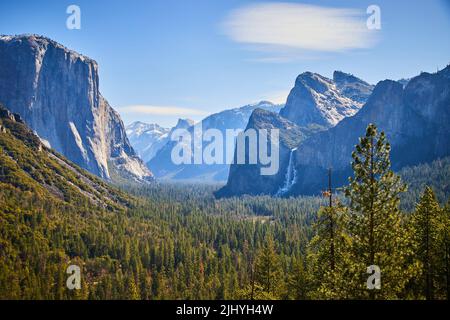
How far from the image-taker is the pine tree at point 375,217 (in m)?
32.0

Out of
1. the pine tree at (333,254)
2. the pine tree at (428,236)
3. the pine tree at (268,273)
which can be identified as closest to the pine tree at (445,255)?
the pine tree at (428,236)

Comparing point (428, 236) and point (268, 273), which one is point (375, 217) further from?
point (268, 273)

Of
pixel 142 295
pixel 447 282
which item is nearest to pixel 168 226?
pixel 142 295

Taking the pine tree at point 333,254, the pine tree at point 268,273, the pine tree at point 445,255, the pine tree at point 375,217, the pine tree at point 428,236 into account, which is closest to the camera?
the pine tree at point 375,217

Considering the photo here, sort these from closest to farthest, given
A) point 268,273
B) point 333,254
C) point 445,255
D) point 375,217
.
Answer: point 375,217 → point 333,254 → point 445,255 → point 268,273

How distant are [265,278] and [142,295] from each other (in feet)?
194

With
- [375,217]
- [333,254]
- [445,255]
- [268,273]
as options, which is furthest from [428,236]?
[268,273]

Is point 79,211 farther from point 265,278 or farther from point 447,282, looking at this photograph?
point 447,282

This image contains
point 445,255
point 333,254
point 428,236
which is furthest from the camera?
point 445,255

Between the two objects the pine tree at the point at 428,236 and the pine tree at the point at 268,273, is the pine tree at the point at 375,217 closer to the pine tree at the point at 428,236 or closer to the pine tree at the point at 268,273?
the pine tree at the point at 428,236

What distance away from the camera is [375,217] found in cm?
3303

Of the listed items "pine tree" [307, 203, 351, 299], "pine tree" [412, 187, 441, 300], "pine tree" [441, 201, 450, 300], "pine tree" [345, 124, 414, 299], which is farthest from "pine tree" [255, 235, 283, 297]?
"pine tree" [345, 124, 414, 299]

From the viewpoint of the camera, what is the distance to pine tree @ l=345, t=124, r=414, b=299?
3197cm

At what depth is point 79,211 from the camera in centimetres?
19850
